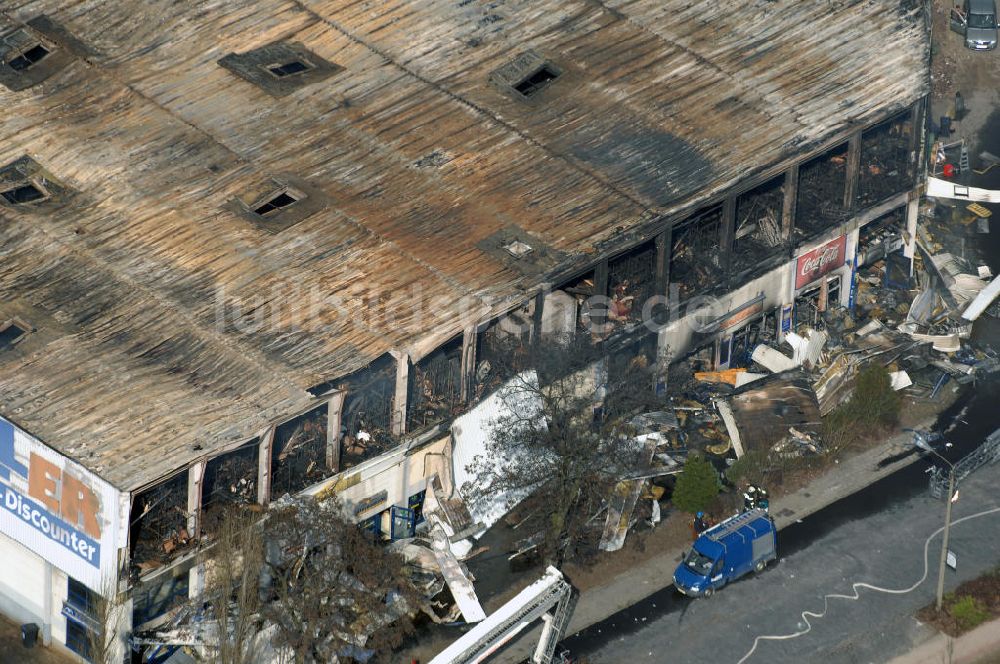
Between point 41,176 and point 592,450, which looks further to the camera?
point 41,176

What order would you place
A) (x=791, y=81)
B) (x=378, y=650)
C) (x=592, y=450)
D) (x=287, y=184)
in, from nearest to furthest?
(x=378, y=650) → (x=592, y=450) → (x=287, y=184) → (x=791, y=81)

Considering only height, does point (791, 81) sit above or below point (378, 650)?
above

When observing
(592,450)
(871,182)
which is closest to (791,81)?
(871,182)

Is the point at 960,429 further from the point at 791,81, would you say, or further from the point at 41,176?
the point at 41,176

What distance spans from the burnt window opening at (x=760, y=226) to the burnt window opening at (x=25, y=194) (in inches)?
1213

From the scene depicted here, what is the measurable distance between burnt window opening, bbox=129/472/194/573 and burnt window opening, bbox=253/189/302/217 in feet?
48.8

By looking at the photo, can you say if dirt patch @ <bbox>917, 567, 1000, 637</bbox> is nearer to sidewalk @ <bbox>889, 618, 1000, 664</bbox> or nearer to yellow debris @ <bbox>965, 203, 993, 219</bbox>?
sidewalk @ <bbox>889, 618, 1000, 664</bbox>

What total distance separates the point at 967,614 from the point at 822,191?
2459 centimetres

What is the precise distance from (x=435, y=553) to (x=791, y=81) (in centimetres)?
2896

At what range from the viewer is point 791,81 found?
83562mm

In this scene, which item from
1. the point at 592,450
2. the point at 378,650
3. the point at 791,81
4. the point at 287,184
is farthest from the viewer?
the point at 791,81

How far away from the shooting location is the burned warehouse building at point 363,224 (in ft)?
217

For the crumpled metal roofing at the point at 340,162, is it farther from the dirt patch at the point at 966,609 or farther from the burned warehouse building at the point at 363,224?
the dirt patch at the point at 966,609

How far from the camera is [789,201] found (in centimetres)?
8162
